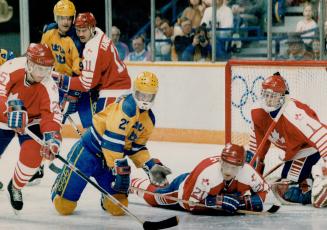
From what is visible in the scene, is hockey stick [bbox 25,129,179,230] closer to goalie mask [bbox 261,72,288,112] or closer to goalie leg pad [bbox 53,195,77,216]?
goalie leg pad [bbox 53,195,77,216]

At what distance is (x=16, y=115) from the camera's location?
4.76m

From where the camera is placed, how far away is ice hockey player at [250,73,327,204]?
5.16 meters

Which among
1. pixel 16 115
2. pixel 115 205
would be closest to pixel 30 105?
→ pixel 16 115

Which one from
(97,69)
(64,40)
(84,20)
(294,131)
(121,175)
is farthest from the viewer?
(64,40)

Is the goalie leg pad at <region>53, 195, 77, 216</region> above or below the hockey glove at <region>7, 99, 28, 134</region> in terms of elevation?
below

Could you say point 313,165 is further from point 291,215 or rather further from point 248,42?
point 248,42

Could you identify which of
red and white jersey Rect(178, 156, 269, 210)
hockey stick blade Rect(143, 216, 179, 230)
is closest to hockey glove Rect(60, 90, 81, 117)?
red and white jersey Rect(178, 156, 269, 210)

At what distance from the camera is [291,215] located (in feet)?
16.3

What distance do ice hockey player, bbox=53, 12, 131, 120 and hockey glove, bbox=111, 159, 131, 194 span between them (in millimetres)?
1546

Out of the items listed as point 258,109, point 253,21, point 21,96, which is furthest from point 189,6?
point 21,96

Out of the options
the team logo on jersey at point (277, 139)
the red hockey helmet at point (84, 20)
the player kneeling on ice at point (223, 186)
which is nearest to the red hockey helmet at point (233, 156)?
the player kneeling on ice at point (223, 186)

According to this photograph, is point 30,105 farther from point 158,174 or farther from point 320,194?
point 320,194

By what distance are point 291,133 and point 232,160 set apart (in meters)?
0.74

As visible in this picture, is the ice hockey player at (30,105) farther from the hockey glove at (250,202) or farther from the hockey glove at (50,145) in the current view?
the hockey glove at (250,202)
